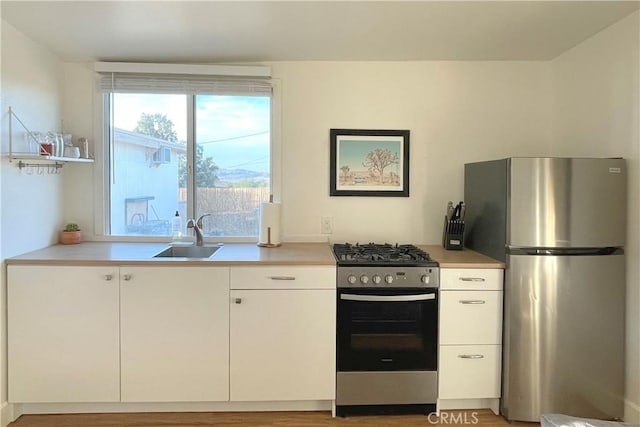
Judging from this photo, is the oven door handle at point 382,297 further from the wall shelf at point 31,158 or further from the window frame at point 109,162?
the wall shelf at point 31,158

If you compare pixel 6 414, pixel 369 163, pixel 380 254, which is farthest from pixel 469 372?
pixel 6 414

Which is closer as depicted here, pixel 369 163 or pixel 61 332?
pixel 61 332

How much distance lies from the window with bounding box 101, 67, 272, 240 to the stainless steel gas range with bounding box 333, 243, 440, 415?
1079 millimetres

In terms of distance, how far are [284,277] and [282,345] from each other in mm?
393

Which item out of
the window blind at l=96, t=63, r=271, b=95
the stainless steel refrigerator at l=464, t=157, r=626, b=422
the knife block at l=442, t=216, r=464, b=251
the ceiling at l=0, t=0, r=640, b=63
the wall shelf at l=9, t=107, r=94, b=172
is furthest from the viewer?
the window blind at l=96, t=63, r=271, b=95

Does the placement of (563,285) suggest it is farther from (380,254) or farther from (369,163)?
(369,163)

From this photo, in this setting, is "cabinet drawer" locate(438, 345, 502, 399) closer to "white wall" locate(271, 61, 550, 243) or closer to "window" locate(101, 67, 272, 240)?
"white wall" locate(271, 61, 550, 243)

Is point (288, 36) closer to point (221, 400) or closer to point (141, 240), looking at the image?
point (141, 240)

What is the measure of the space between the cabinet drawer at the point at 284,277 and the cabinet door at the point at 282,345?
0.03 metres

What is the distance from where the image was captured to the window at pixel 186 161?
3166 millimetres

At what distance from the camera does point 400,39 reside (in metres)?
2.64

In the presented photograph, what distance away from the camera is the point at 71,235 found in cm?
296

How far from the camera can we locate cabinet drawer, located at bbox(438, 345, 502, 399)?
250 centimetres

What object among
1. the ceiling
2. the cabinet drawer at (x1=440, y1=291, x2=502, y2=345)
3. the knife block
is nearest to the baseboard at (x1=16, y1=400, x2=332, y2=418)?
the cabinet drawer at (x1=440, y1=291, x2=502, y2=345)
